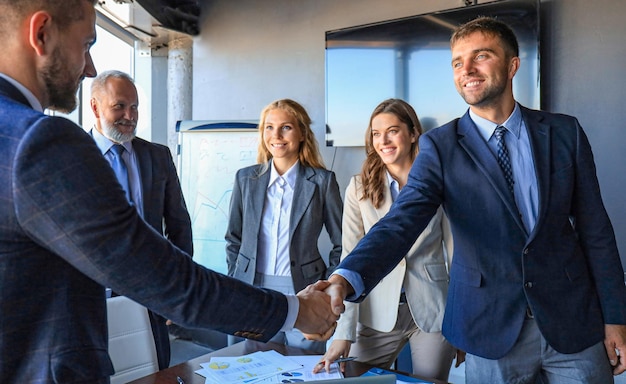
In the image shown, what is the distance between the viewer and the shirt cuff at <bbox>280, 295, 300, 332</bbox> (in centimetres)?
128

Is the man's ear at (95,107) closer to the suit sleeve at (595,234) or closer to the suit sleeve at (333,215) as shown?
the suit sleeve at (333,215)

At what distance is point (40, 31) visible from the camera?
0.98 meters

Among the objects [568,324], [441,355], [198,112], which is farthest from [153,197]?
[198,112]

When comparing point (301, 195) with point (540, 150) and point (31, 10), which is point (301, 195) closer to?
point (540, 150)

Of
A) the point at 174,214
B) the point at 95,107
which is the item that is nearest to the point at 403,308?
the point at 174,214

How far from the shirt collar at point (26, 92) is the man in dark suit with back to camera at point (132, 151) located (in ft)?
4.78

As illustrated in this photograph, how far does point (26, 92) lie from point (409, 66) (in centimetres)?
308

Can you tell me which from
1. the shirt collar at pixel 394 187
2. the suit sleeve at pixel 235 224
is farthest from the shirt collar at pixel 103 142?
the shirt collar at pixel 394 187

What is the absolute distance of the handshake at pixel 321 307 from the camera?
141 centimetres

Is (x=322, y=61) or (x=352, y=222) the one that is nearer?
(x=352, y=222)

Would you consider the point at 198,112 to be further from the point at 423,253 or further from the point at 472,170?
the point at 472,170

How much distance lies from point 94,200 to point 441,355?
1.55m

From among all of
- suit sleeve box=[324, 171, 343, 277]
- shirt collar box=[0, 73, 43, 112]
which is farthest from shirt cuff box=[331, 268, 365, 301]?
suit sleeve box=[324, 171, 343, 277]

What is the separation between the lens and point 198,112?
501cm
